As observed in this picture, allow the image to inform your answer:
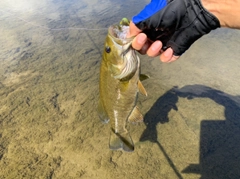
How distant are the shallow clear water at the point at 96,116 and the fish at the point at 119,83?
117 cm

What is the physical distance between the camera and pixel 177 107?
477cm

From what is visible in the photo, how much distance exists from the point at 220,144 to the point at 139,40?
313cm

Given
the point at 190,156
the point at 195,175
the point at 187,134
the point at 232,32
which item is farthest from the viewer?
the point at 232,32

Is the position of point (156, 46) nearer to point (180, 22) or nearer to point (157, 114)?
point (180, 22)

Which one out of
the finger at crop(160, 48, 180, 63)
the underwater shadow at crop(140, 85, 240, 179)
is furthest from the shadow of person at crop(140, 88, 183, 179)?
the finger at crop(160, 48, 180, 63)

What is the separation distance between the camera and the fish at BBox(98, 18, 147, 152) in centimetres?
202

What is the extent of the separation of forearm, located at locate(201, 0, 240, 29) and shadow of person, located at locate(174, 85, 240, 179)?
268cm

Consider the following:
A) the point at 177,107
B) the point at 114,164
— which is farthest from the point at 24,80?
the point at 177,107

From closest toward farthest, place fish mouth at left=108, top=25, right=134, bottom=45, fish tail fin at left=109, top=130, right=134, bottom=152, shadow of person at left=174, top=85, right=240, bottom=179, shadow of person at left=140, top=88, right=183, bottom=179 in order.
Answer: fish mouth at left=108, top=25, right=134, bottom=45 < fish tail fin at left=109, top=130, right=134, bottom=152 < shadow of person at left=174, top=85, right=240, bottom=179 < shadow of person at left=140, top=88, right=183, bottom=179

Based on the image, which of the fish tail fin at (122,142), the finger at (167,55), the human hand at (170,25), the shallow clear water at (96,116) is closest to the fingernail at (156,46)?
the human hand at (170,25)

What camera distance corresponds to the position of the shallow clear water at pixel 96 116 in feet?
12.3

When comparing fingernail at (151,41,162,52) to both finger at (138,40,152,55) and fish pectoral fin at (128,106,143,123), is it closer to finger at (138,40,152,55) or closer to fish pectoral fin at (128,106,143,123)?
finger at (138,40,152,55)

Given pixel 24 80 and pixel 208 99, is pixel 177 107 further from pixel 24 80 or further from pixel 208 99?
pixel 24 80

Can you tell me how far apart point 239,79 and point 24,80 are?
19.0ft
